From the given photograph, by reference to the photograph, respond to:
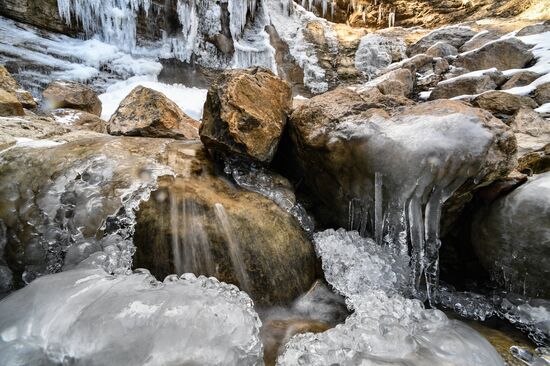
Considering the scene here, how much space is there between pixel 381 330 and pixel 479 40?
1308cm

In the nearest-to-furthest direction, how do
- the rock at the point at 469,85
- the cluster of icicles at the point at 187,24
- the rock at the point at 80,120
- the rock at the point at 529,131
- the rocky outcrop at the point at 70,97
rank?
the rock at the point at 529,131
the rock at the point at 80,120
the rocky outcrop at the point at 70,97
the rock at the point at 469,85
the cluster of icicles at the point at 187,24

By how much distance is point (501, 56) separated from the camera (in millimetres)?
9570

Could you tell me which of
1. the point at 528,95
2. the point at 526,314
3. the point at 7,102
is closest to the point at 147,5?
the point at 7,102

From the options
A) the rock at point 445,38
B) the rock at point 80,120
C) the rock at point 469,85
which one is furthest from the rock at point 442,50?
the rock at point 80,120

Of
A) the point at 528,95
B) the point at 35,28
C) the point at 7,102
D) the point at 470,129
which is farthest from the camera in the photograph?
the point at 35,28

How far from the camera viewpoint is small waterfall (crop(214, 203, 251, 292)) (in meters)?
2.27

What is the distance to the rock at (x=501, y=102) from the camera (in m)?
6.04

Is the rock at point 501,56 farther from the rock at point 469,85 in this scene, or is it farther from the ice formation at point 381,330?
the ice formation at point 381,330

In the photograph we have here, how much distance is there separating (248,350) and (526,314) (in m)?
2.06

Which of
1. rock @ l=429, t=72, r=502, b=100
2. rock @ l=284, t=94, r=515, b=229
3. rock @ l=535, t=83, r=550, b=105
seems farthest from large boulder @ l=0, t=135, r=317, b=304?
rock @ l=429, t=72, r=502, b=100

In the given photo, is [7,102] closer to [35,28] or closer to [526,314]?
[526,314]

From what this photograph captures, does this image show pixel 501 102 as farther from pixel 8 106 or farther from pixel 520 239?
pixel 8 106

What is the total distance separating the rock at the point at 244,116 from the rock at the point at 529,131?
2686mm

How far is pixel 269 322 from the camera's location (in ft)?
7.07
